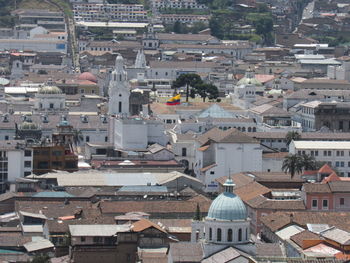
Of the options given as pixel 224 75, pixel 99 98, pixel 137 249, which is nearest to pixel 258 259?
pixel 137 249

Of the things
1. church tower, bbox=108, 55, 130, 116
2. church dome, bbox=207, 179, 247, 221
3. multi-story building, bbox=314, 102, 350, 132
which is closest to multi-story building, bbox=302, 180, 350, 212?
church dome, bbox=207, 179, 247, 221

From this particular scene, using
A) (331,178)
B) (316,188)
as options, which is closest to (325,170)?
(331,178)

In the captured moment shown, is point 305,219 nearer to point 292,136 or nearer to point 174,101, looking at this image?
point 292,136

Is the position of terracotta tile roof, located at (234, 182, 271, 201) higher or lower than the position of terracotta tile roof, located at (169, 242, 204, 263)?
lower

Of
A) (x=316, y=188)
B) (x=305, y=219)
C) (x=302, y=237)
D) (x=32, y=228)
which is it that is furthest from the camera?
(x=316, y=188)

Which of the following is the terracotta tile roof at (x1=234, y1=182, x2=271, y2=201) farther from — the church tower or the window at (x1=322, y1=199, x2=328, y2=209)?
the church tower

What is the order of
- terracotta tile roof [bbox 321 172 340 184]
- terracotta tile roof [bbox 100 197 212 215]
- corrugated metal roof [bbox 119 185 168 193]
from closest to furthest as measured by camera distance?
1. terracotta tile roof [bbox 100 197 212 215]
2. corrugated metal roof [bbox 119 185 168 193]
3. terracotta tile roof [bbox 321 172 340 184]

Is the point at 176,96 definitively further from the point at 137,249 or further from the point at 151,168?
the point at 137,249

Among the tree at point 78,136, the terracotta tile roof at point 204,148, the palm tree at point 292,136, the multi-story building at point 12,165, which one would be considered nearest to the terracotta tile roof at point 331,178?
the terracotta tile roof at point 204,148
